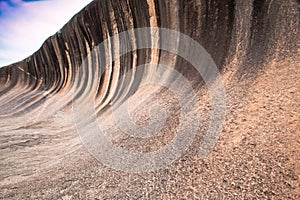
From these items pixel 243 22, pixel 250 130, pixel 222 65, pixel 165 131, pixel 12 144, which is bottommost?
pixel 250 130

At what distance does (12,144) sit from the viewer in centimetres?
373

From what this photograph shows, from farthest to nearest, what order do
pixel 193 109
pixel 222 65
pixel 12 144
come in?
1. pixel 12 144
2. pixel 222 65
3. pixel 193 109

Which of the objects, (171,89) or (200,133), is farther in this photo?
(171,89)

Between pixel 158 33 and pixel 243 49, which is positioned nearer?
pixel 243 49

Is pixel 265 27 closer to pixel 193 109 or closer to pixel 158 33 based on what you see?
pixel 193 109

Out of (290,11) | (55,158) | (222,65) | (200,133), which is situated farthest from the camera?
(55,158)

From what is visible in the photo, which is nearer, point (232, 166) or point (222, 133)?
point (232, 166)

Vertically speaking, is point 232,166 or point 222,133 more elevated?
point 222,133

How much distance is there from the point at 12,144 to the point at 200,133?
327 cm

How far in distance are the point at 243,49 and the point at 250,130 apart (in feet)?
3.12

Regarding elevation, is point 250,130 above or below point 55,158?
below

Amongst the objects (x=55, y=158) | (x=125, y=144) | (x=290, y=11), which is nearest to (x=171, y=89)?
(x=125, y=144)

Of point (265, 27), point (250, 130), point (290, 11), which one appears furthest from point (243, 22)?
point (250, 130)

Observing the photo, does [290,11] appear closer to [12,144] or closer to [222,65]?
[222,65]
